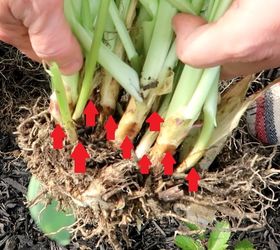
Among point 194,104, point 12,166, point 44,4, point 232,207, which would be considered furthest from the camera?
point 12,166

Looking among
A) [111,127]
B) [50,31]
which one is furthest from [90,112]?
[50,31]

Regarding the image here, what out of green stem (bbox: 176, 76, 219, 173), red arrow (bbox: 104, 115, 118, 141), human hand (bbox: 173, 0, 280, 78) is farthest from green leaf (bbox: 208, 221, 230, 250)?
human hand (bbox: 173, 0, 280, 78)

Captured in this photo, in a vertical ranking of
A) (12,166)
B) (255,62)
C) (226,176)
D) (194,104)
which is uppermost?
(255,62)

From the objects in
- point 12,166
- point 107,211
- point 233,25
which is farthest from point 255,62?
point 12,166

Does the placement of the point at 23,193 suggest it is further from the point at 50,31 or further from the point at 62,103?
the point at 50,31

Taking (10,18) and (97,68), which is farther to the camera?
(97,68)

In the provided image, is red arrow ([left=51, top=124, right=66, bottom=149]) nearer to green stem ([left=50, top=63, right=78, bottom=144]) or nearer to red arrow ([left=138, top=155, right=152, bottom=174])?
green stem ([left=50, top=63, right=78, bottom=144])

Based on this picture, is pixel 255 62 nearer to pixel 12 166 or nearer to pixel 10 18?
pixel 10 18
